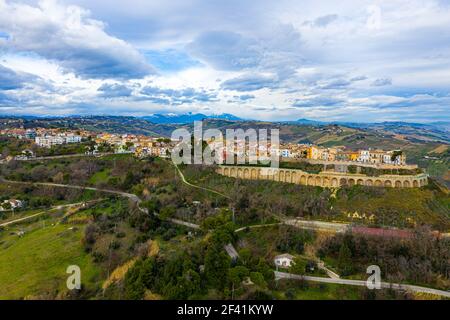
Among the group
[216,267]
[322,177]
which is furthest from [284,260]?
[322,177]

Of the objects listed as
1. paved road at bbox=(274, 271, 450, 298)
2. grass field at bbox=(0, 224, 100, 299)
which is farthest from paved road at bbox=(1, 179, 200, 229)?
paved road at bbox=(274, 271, 450, 298)

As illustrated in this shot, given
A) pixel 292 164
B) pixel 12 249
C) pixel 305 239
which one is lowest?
pixel 12 249

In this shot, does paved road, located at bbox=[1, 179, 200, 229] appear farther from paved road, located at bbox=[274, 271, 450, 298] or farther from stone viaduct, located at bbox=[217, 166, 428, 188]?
stone viaduct, located at bbox=[217, 166, 428, 188]

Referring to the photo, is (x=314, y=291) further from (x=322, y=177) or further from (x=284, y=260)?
(x=322, y=177)

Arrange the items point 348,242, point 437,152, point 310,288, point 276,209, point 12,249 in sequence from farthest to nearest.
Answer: point 437,152 < point 276,209 < point 12,249 < point 348,242 < point 310,288

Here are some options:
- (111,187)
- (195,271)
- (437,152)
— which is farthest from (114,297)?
(437,152)

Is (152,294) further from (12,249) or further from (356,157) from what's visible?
(356,157)
